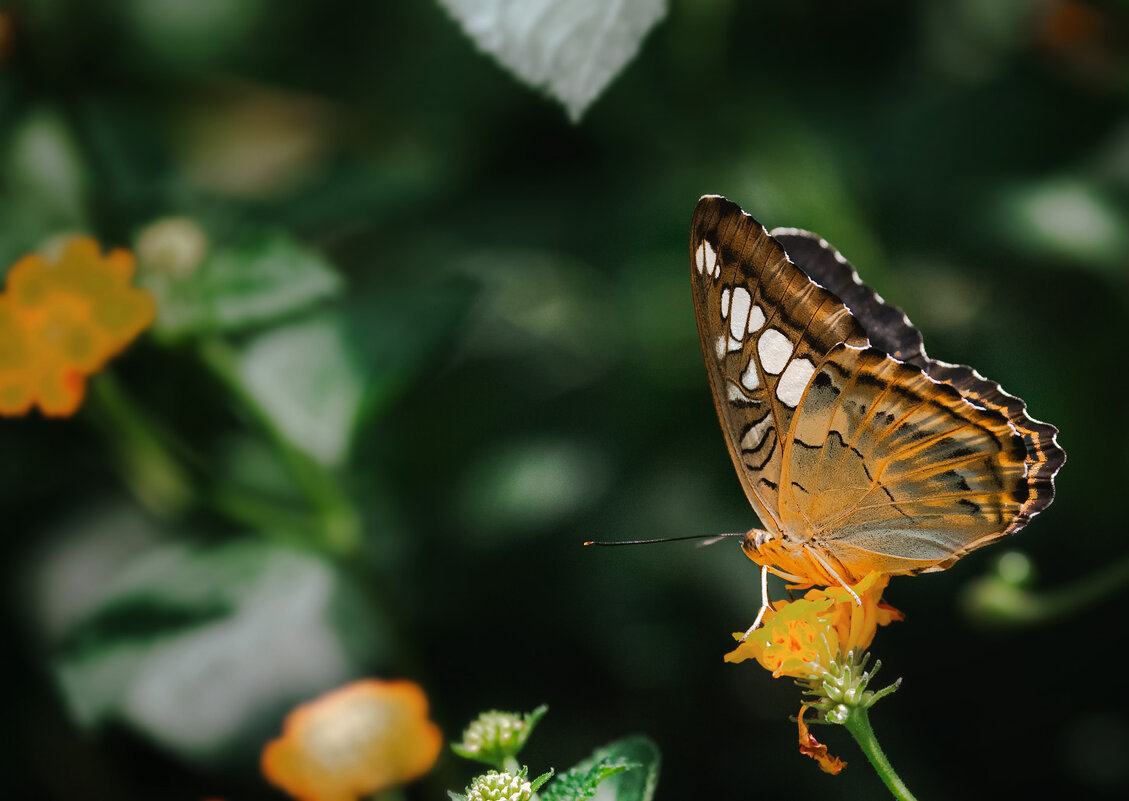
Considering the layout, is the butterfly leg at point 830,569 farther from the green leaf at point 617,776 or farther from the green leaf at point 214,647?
the green leaf at point 214,647

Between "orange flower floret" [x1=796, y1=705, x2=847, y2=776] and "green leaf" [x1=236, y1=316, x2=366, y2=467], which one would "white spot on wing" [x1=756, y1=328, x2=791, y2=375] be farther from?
"green leaf" [x1=236, y1=316, x2=366, y2=467]

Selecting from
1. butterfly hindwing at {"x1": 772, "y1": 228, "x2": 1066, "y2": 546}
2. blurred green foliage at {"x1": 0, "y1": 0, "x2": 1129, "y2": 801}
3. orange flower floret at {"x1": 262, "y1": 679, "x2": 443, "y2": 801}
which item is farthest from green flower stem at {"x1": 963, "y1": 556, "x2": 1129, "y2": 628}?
orange flower floret at {"x1": 262, "y1": 679, "x2": 443, "y2": 801}

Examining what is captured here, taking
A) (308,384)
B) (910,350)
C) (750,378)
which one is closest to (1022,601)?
(910,350)

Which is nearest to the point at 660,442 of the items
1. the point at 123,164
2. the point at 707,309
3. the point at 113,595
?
the point at 707,309

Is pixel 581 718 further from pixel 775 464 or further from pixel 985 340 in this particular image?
pixel 985 340

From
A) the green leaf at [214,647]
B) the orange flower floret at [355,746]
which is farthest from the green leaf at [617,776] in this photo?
the green leaf at [214,647]

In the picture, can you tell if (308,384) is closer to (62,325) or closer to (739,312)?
(62,325)
